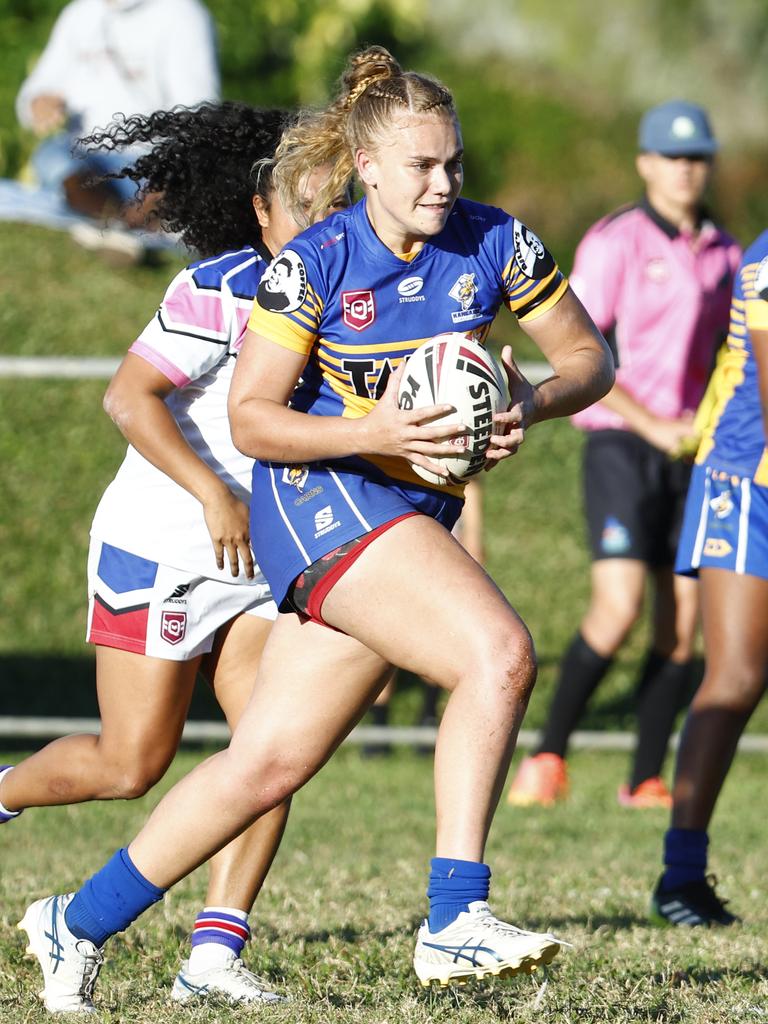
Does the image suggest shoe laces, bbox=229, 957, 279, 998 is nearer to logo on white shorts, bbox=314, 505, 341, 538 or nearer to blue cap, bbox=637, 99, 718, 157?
logo on white shorts, bbox=314, 505, 341, 538

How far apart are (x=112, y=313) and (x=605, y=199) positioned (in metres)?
6.38

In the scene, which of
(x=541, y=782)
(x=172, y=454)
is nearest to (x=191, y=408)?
(x=172, y=454)

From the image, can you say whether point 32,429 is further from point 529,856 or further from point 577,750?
point 529,856

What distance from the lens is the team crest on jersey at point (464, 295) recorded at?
3629 mm

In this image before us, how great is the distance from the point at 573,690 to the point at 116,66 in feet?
18.8

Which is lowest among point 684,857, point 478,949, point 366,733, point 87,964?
point 366,733

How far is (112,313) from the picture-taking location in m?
12.2

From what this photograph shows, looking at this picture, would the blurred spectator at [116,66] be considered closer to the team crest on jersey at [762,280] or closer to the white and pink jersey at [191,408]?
the team crest on jersey at [762,280]

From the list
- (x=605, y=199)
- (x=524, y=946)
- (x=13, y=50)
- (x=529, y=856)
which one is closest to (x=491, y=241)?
(x=524, y=946)

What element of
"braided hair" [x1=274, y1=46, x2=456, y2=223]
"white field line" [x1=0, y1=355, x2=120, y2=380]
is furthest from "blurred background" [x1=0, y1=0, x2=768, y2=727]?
"braided hair" [x1=274, y1=46, x2=456, y2=223]

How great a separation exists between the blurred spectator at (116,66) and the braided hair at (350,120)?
21.2 ft

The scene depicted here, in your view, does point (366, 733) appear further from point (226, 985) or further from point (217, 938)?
point (226, 985)

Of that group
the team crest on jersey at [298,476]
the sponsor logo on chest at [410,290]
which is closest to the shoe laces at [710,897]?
the team crest on jersey at [298,476]

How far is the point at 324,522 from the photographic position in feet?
11.6
